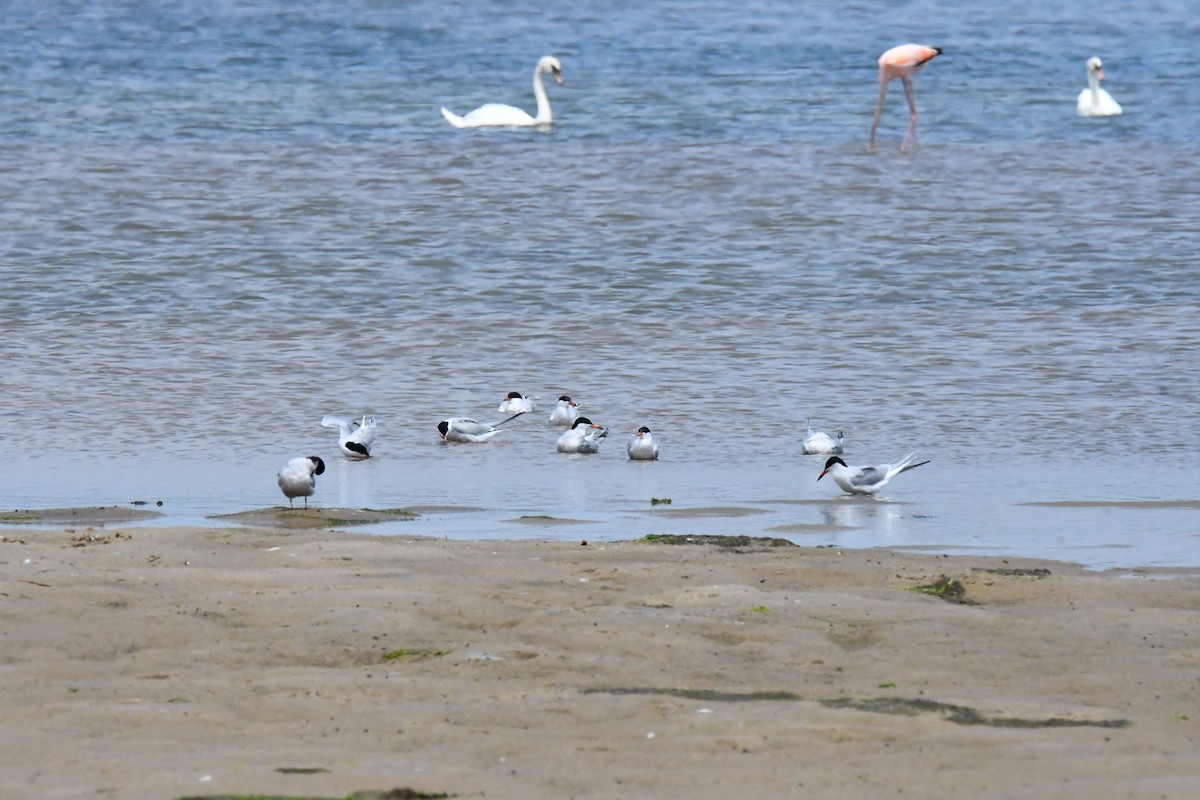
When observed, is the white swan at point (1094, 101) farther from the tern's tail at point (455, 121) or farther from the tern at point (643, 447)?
the tern at point (643, 447)

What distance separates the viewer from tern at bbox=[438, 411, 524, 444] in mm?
11547

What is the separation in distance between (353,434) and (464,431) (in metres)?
0.64

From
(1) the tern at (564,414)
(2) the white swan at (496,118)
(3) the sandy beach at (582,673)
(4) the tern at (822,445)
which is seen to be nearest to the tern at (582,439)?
(1) the tern at (564,414)

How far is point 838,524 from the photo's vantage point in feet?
30.1

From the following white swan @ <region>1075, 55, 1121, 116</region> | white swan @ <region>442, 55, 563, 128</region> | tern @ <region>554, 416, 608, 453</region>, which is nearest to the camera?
tern @ <region>554, 416, 608, 453</region>

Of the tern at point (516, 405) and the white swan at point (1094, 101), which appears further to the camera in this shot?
the white swan at point (1094, 101)

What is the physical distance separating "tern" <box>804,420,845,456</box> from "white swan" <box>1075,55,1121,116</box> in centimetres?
1797

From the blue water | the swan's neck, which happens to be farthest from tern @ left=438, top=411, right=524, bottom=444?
the swan's neck

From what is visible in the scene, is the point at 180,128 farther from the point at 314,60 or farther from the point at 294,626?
the point at 294,626

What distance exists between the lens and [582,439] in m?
11.5

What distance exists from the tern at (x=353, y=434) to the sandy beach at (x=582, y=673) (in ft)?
10.6

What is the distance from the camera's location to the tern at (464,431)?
11.5 meters

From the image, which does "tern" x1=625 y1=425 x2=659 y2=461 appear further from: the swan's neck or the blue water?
the swan's neck

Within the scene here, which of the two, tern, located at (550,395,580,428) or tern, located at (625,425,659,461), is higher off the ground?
tern, located at (550,395,580,428)
